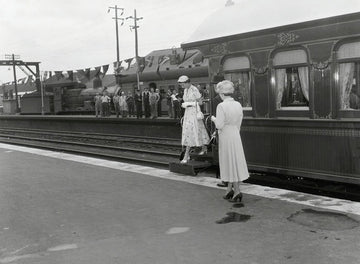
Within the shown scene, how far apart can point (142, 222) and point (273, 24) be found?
144 inches

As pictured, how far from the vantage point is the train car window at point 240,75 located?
7.53 meters

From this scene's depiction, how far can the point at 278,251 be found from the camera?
427cm

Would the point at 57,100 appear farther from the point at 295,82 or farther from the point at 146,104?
the point at 295,82


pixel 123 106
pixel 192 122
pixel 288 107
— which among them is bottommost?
pixel 192 122

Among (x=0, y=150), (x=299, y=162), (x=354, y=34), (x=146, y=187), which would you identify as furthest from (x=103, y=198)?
(x=0, y=150)

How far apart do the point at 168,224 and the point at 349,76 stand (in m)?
3.17

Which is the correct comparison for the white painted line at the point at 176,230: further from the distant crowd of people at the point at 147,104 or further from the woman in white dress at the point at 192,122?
the distant crowd of people at the point at 147,104

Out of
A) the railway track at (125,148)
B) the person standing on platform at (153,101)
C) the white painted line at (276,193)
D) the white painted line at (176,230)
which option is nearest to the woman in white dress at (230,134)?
the white painted line at (276,193)

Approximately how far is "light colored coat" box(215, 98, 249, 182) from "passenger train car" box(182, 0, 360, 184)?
1.10 m

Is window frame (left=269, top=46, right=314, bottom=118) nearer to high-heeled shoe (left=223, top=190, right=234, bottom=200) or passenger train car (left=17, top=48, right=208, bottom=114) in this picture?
high-heeled shoe (left=223, top=190, right=234, bottom=200)

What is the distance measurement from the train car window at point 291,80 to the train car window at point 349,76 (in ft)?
1.81

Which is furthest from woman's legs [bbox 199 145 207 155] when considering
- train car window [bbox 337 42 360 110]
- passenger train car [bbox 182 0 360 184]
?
train car window [bbox 337 42 360 110]

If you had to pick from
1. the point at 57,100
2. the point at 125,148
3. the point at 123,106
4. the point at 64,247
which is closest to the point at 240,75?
the point at 64,247

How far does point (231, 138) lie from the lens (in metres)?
6.11
